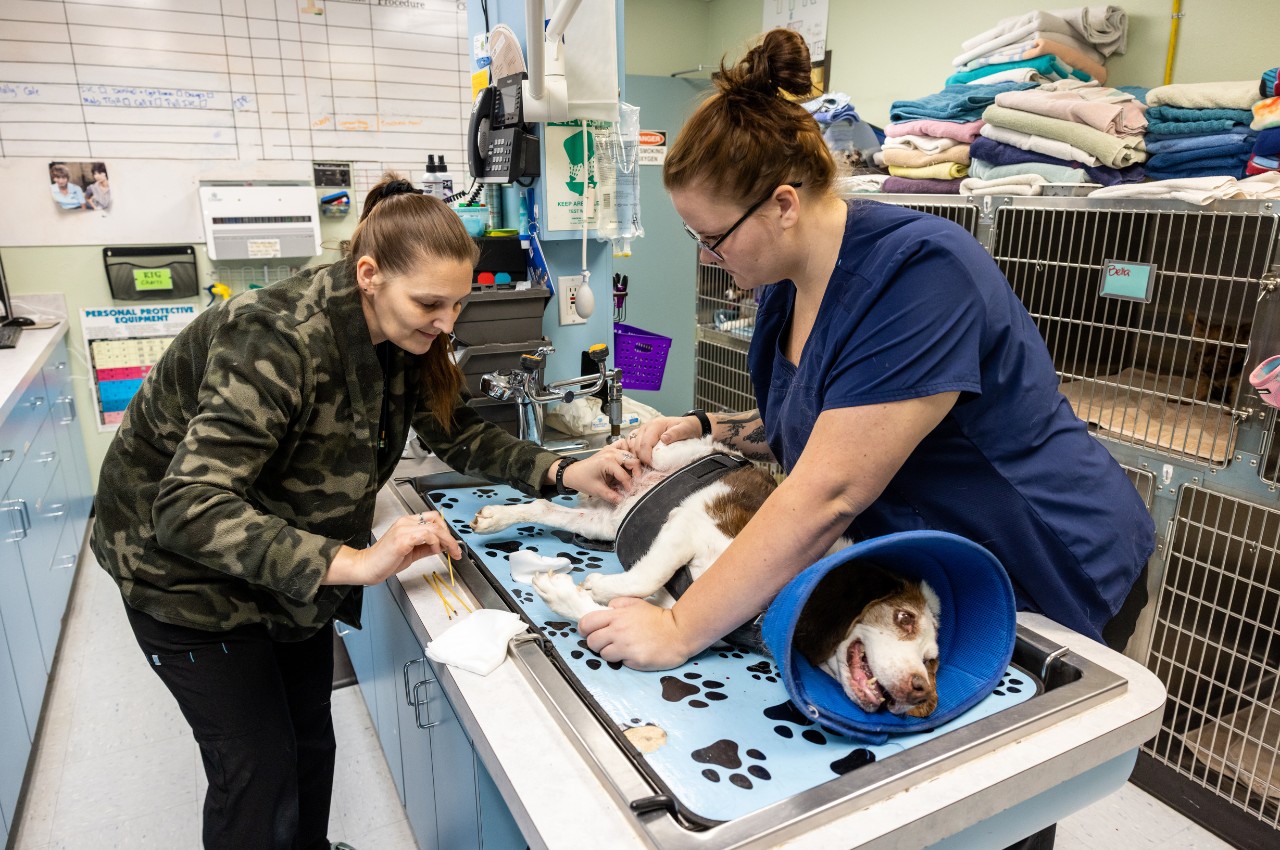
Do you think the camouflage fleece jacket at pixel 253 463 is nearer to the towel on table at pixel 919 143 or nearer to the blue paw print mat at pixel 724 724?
the blue paw print mat at pixel 724 724

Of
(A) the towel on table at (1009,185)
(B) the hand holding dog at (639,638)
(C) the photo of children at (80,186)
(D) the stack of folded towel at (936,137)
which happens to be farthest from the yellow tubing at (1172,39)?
(C) the photo of children at (80,186)

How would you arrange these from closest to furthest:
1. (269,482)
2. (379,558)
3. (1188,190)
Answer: (379,558) → (269,482) → (1188,190)

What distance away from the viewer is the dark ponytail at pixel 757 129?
1098 millimetres

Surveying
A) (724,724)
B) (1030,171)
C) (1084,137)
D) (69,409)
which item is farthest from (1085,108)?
(69,409)

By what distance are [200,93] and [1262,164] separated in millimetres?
3811

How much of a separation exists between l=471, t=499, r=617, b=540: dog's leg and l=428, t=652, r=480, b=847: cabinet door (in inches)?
13.3

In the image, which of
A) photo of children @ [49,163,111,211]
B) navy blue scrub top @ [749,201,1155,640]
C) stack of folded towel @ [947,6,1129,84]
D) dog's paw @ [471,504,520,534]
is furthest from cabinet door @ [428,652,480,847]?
photo of children @ [49,163,111,211]

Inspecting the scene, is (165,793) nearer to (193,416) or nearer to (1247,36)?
(193,416)

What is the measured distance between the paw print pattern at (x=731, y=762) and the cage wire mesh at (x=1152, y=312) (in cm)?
153

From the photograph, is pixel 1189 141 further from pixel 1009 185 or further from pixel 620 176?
pixel 620 176

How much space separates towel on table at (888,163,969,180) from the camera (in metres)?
2.47

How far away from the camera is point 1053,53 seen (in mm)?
2396

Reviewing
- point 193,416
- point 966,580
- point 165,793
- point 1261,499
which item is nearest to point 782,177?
point 966,580

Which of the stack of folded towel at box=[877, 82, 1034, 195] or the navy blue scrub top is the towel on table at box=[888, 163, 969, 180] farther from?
the navy blue scrub top
